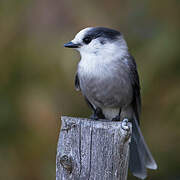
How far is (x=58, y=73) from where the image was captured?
4.76 metres

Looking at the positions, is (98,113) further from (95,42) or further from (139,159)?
(95,42)

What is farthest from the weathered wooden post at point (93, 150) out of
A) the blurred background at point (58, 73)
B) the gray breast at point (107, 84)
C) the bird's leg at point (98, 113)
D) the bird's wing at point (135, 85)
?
the blurred background at point (58, 73)

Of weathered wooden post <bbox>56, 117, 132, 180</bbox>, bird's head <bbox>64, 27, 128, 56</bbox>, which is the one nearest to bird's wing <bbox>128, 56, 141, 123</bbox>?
bird's head <bbox>64, 27, 128, 56</bbox>

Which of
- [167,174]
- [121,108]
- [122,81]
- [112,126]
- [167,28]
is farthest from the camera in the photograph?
[167,174]

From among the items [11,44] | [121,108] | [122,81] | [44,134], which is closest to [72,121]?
[122,81]

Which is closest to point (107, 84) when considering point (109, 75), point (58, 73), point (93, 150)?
point (109, 75)

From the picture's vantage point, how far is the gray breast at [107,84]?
12.4ft

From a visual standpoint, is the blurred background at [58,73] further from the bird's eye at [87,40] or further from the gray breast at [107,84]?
the bird's eye at [87,40]

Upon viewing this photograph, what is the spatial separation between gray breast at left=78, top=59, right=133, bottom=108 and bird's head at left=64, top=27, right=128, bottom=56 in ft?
0.51

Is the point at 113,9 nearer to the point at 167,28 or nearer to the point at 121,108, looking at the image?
the point at 167,28

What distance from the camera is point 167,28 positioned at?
4.72 metres

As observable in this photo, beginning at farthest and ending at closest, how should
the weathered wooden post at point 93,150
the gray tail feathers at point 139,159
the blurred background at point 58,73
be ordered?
the blurred background at point 58,73 → the gray tail feathers at point 139,159 → the weathered wooden post at point 93,150

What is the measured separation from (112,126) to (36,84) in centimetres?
245

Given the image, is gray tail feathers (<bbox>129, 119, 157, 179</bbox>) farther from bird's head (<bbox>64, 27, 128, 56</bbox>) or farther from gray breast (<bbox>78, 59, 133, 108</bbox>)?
bird's head (<bbox>64, 27, 128, 56</bbox>)
